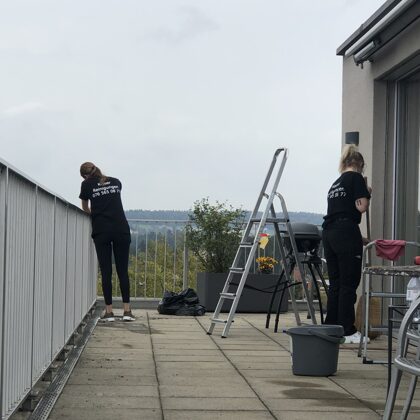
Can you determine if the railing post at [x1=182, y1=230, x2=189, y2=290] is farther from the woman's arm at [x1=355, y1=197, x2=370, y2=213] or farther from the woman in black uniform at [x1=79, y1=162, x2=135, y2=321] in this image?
the woman's arm at [x1=355, y1=197, x2=370, y2=213]

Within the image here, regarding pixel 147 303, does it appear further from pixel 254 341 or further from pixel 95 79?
pixel 254 341

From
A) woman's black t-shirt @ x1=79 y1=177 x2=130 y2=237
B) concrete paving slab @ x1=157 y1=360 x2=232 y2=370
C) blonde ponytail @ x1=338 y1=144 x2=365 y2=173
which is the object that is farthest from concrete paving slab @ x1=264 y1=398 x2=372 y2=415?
woman's black t-shirt @ x1=79 y1=177 x2=130 y2=237

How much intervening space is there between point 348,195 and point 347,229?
0.91 feet

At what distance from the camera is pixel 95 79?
11211mm

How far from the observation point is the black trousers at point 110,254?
901 cm

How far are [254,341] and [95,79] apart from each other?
16.5 feet

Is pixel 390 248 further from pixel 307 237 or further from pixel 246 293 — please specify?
pixel 246 293

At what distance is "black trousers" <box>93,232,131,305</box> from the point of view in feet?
29.6

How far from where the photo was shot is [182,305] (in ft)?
33.5

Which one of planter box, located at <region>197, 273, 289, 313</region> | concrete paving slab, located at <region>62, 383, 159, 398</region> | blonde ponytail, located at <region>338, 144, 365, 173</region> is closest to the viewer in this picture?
concrete paving slab, located at <region>62, 383, 159, 398</region>

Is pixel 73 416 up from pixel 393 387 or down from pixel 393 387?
down

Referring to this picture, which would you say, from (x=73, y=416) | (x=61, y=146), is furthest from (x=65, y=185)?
(x=73, y=416)

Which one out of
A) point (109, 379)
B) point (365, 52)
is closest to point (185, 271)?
point (365, 52)

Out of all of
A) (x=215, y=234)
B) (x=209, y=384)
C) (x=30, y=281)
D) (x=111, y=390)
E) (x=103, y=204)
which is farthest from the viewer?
(x=215, y=234)
